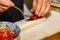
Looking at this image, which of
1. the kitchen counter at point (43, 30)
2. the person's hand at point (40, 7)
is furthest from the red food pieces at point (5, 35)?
the person's hand at point (40, 7)

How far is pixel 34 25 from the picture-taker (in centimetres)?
75

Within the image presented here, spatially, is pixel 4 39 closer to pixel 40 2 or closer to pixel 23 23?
pixel 23 23

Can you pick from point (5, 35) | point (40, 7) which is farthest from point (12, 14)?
point (5, 35)

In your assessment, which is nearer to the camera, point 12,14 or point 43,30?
point 43,30

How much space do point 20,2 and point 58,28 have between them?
0.30 meters

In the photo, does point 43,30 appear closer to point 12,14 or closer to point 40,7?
point 40,7

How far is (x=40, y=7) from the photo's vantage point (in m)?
0.81

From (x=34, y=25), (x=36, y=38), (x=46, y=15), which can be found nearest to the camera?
(x=36, y=38)

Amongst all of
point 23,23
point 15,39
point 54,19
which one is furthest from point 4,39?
point 54,19

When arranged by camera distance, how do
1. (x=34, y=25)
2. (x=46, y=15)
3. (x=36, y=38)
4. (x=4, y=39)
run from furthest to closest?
(x=46, y=15), (x=34, y=25), (x=36, y=38), (x=4, y=39)

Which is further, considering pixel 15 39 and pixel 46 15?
pixel 46 15

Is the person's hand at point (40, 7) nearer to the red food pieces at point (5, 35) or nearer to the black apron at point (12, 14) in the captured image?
the black apron at point (12, 14)

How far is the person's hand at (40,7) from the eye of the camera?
797 mm

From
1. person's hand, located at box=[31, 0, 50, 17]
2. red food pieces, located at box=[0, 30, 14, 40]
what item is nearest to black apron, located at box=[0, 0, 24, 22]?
person's hand, located at box=[31, 0, 50, 17]
